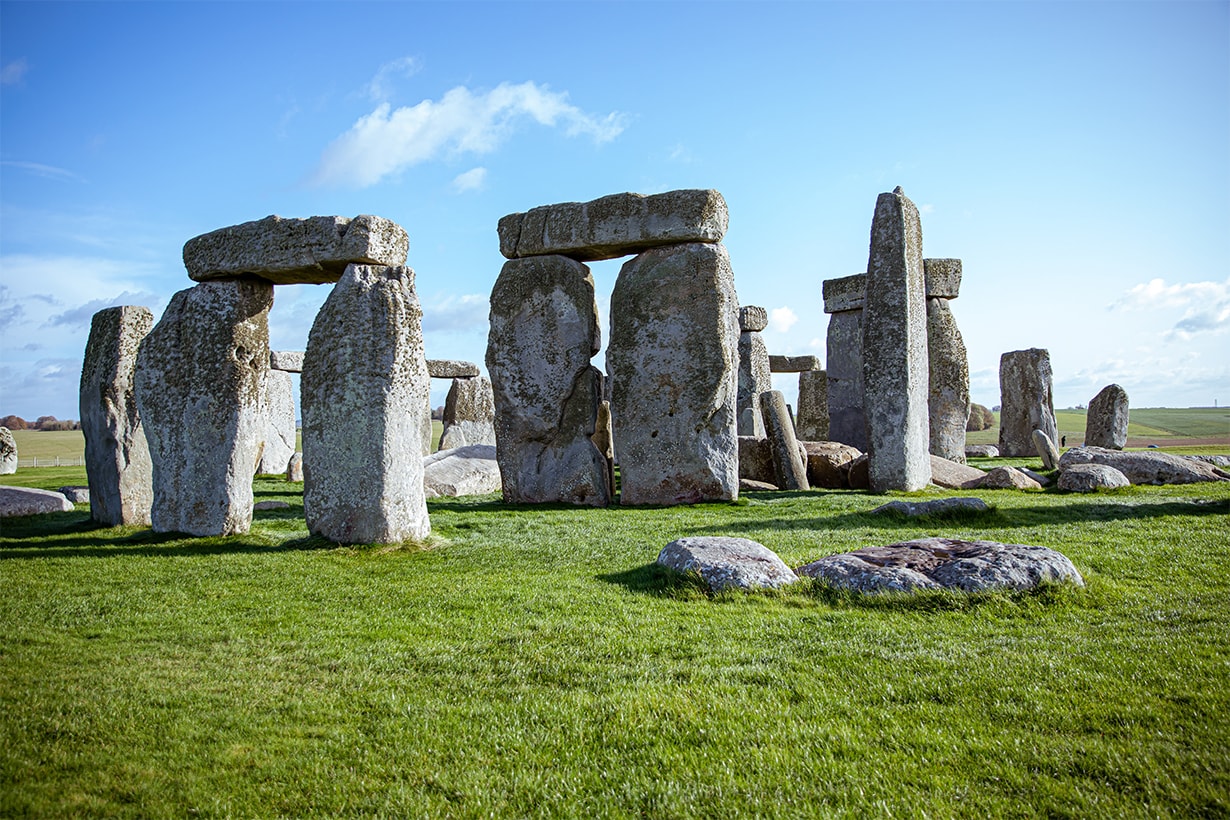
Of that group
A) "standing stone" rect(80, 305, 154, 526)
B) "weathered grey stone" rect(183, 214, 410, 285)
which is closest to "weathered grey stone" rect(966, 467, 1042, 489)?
"weathered grey stone" rect(183, 214, 410, 285)

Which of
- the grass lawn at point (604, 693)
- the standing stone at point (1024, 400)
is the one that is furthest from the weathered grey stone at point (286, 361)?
the standing stone at point (1024, 400)

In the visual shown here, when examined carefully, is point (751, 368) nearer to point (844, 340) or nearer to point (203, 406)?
point (844, 340)

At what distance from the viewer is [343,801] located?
9.69 ft

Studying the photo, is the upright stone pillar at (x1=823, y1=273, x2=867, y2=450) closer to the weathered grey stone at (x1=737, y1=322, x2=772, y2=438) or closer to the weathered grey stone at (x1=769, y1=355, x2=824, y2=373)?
the weathered grey stone at (x1=737, y1=322, x2=772, y2=438)

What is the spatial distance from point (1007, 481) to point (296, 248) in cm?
1056

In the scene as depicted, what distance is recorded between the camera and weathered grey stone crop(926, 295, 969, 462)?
59.8 feet

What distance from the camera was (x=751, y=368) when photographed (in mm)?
20328

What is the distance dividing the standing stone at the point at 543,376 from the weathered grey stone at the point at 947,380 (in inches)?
366

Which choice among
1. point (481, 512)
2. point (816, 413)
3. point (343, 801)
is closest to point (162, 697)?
point (343, 801)

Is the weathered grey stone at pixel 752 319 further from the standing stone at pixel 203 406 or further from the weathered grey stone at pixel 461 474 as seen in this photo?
the standing stone at pixel 203 406

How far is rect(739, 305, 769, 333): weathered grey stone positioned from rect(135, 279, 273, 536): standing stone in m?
13.9

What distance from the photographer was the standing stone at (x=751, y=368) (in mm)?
19375

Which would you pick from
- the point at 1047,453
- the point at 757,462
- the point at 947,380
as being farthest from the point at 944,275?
the point at 757,462

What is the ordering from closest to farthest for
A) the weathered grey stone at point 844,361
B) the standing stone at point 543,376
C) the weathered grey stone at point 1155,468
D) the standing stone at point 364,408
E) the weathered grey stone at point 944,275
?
the standing stone at point 364,408 → the weathered grey stone at point 1155,468 → the standing stone at point 543,376 → the weathered grey stone at point 944,275 → the weathered grey stone at point 844,361
